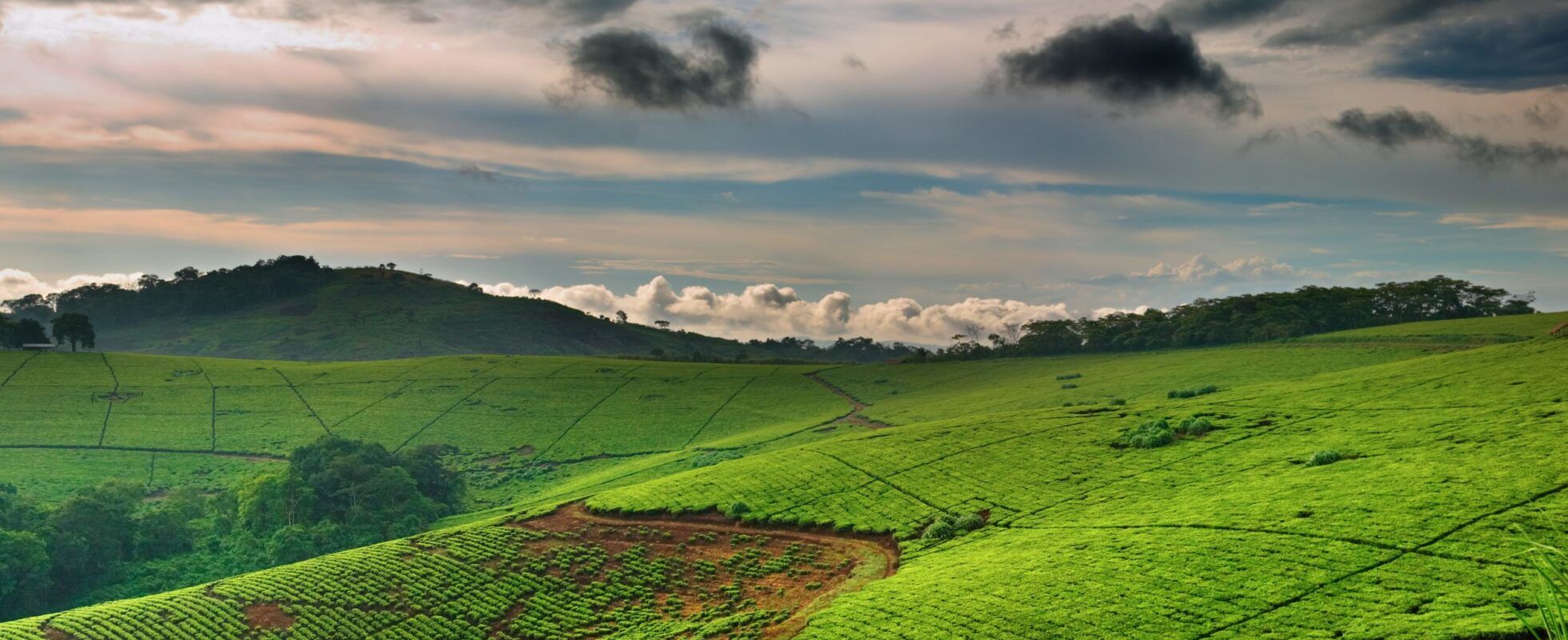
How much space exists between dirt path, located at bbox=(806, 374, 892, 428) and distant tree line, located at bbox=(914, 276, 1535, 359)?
164ft

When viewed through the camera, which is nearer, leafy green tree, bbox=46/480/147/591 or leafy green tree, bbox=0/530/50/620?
leafy green tree, bbox=0/530/50/620

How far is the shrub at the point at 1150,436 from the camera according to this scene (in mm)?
75438

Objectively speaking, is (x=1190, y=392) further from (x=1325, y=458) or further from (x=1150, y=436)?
(x=1325, y=458)

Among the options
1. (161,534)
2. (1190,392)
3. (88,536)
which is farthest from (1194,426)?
(88,536)

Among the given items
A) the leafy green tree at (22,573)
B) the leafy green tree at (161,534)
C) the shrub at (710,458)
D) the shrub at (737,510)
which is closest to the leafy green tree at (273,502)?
the leafy green tree at (161,534)

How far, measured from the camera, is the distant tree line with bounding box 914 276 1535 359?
15862 centimetres

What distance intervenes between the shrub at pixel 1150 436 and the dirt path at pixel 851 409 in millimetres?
51555

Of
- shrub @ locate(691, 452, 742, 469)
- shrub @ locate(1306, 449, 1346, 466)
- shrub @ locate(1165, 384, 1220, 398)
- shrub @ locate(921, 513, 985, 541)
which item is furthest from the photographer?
shrub @ locate(691, 452, 742, 469)

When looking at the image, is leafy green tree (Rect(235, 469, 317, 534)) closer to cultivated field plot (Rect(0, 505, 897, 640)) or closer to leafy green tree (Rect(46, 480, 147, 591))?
leafy green tree (Rect(46, 480, 147, 591))

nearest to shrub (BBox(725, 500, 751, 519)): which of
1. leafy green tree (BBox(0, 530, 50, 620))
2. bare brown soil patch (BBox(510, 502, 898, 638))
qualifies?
bare brown soil patch (BBox(510, 502, 898, 638))

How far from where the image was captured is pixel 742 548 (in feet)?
229

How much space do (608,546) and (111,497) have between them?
6857cm

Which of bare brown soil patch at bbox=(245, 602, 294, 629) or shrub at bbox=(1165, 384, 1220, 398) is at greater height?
shrub at bbox=(1165, 384, 1220, 398)

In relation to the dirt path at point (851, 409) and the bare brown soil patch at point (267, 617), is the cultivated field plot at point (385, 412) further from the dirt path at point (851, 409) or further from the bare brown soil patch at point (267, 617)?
the bare brown soil patch at point (267, 617)
